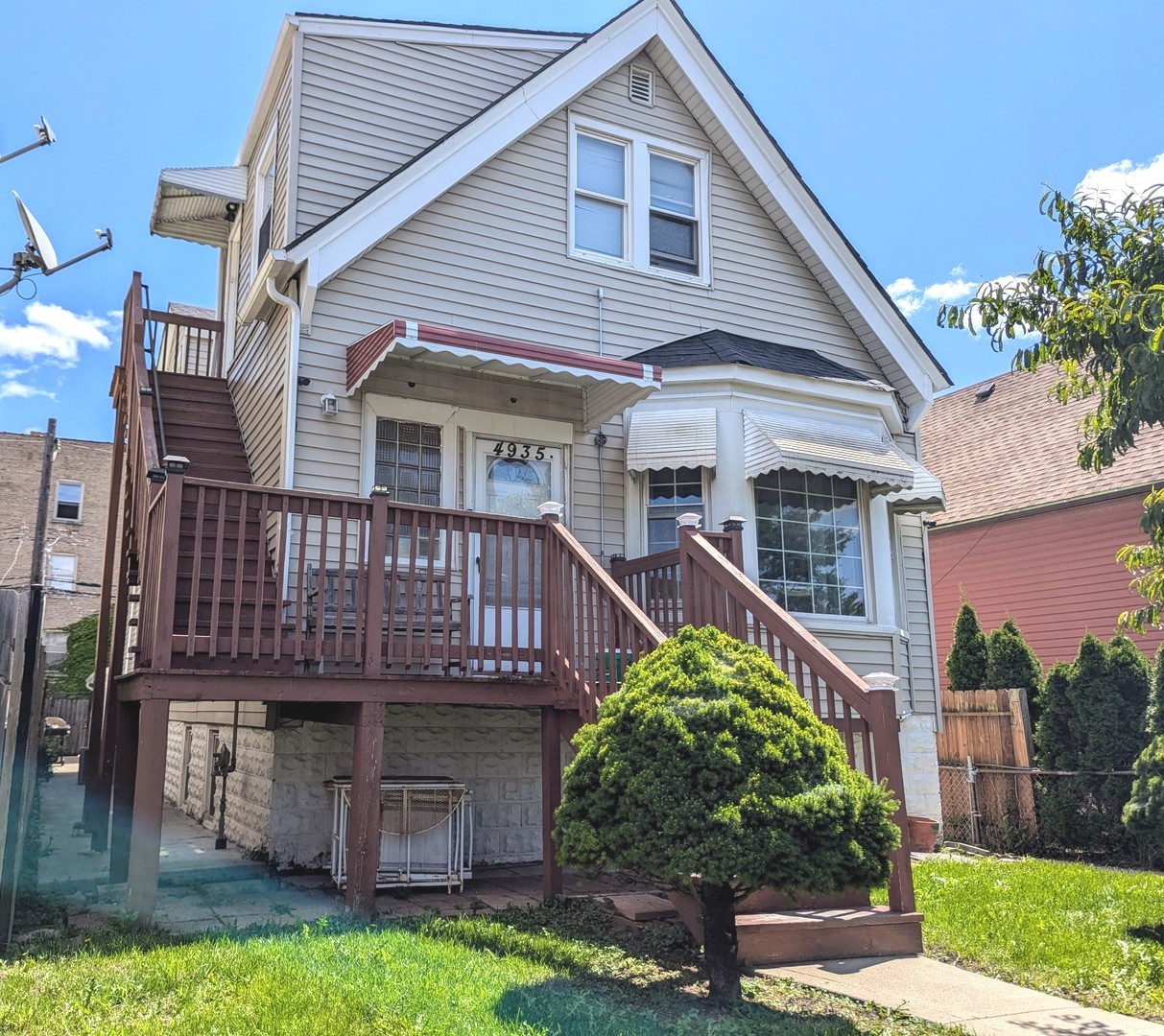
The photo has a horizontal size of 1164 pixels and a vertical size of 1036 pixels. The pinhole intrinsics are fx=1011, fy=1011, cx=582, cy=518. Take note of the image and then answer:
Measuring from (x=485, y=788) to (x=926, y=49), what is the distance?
10.7 m

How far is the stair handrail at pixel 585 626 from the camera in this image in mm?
5941

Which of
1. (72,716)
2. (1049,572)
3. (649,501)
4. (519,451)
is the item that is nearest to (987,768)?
(649,501)

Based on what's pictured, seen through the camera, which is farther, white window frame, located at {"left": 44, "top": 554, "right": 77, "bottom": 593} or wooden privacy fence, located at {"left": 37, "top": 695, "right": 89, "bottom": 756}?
white window frame, located at {"left": 44, "top": 554, "right": 77, "bottom": 593}

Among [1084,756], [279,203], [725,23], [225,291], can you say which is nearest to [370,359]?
[279,203]

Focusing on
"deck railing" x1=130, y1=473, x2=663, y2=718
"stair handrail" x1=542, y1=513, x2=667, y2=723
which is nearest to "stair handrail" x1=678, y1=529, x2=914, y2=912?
"stair handrail" x1=542, y1=513, x2=667, y2=723

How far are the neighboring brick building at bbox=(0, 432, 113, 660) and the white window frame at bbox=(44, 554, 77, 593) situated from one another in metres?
0.05

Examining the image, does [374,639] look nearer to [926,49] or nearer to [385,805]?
[385,805]

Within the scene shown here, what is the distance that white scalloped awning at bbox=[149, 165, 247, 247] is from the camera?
11.4 metres

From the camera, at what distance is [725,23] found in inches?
454

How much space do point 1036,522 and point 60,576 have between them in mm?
33781

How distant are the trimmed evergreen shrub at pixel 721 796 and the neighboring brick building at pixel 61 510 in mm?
38181

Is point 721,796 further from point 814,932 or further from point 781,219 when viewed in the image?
point 781,219

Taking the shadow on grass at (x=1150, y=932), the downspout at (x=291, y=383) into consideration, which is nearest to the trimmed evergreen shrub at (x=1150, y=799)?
the shadow on grass at (x=1150, y=932)

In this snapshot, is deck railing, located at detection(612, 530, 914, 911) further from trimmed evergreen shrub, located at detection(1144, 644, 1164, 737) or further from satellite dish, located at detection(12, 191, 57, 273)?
satellite dish, located at detection(12, 191, 57, 273)
